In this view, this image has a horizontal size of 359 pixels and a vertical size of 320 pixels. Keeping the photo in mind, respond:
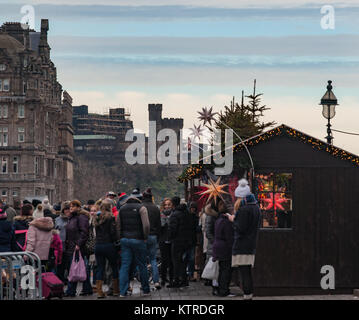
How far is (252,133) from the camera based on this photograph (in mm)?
32031

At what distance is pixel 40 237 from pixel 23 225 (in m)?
1.02

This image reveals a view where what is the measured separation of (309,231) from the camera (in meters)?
19.1

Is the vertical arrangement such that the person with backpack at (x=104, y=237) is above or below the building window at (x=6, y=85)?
below

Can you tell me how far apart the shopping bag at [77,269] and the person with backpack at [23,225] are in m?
1.03

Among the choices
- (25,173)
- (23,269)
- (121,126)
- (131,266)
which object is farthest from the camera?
(121,126)

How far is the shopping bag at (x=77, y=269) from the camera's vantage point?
730 inches

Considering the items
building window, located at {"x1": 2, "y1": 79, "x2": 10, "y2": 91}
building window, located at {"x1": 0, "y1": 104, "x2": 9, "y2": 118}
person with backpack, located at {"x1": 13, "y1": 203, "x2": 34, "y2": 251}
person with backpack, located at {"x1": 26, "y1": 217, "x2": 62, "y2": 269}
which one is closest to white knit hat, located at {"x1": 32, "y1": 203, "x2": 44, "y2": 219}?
person with backpack, located at {"x1": 13, "y1": 203, "x2": 34, "y2": 251}

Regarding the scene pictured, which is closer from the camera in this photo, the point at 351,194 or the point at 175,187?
the point at 351,194

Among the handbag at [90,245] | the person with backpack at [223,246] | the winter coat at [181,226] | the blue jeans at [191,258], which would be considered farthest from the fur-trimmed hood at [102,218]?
the blue jeans at [191,258]

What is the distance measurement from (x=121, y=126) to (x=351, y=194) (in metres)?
177

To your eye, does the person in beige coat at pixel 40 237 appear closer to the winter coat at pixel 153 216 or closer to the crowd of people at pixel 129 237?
the crowd of people at pixel 129 237

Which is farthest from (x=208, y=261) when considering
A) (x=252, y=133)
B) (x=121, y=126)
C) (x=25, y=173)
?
(x=121, y=126)
